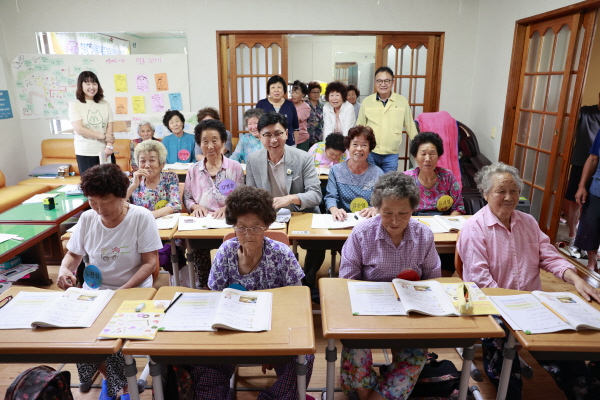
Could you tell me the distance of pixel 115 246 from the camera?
2.05 meters

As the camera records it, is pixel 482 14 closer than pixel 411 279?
No

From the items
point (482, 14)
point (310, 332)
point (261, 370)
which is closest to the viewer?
point (310, 332)

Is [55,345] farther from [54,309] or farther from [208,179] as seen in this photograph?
[208,179]

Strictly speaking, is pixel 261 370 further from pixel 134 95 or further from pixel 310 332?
pixel 134 95

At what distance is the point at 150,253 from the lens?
6.97 feet

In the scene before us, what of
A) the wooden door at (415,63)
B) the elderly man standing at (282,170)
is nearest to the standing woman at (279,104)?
the wooden door at (415,63)

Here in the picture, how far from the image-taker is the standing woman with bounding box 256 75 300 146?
4688mm

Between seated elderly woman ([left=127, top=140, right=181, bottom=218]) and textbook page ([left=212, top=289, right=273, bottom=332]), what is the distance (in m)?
1.41

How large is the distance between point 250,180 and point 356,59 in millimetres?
5034

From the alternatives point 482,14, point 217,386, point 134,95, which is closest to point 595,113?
point 482,14

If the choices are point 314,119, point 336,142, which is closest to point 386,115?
point 336,142

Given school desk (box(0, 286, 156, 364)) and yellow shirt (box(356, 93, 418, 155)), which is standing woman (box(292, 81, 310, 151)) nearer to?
yellow shirt (box(356, 93, 418, 155))

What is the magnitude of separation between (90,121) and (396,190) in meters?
3.76

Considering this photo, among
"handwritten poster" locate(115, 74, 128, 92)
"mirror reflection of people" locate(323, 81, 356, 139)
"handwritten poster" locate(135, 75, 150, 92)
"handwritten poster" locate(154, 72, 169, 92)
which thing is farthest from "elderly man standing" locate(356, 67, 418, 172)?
"handwritten poster" locate(115, 74, 128, 92)
